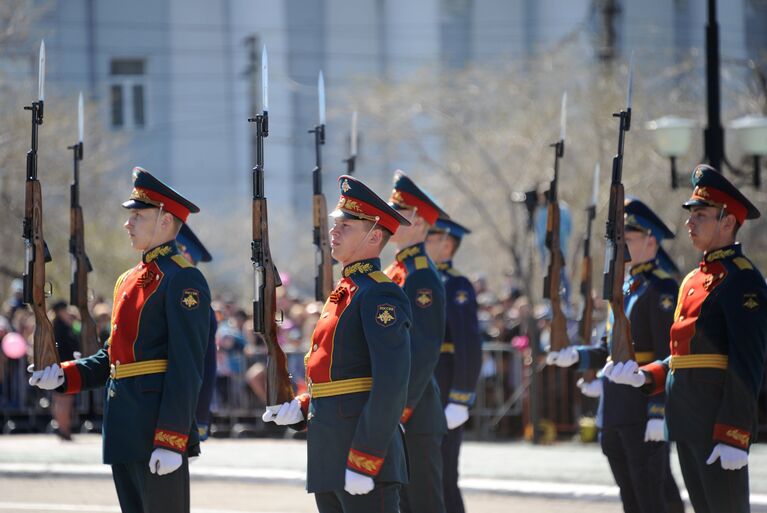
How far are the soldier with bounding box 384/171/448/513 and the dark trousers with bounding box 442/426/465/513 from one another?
0.76m

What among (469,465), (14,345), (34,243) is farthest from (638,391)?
(14,345)

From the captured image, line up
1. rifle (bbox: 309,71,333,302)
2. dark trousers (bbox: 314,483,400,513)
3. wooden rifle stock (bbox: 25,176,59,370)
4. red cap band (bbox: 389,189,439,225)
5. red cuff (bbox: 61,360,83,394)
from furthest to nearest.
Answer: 1. red cap band (bbox: 389,189,439,225)
2. rifle (bbox: 309,71,333,302)
3. wooden rifle stock (bbox: 25,176,59,370)
4. red cuff (bbox: 61,360,83,394)
5. dark trousers (bbox: 314,483,400,513)

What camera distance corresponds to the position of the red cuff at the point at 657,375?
718 cm

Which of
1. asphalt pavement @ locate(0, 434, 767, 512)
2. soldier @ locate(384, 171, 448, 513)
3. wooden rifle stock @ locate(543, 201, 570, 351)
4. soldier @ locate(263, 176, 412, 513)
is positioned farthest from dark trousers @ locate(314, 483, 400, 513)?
asphalt pavement @ locate(0, 434, 767, 512)

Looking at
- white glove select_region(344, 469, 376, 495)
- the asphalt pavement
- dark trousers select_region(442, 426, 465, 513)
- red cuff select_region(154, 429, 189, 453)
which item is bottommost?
the asphalt pavement

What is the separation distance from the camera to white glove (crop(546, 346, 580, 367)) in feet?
26.0

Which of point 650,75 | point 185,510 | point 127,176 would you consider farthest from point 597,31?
point 185,510

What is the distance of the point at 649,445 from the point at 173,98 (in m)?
29.0

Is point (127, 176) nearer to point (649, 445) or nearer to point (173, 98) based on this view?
point (173, 98)

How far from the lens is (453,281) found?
902 cm

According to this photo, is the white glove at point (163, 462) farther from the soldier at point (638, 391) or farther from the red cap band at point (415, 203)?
the red cap band at point (415, 203)

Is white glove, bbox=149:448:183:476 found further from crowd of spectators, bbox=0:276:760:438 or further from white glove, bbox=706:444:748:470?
crowd of spectators, bbox=0:276:760:438

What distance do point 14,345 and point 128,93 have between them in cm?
1926

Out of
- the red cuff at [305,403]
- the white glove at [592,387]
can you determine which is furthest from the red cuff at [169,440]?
the white glove at [592,387]
